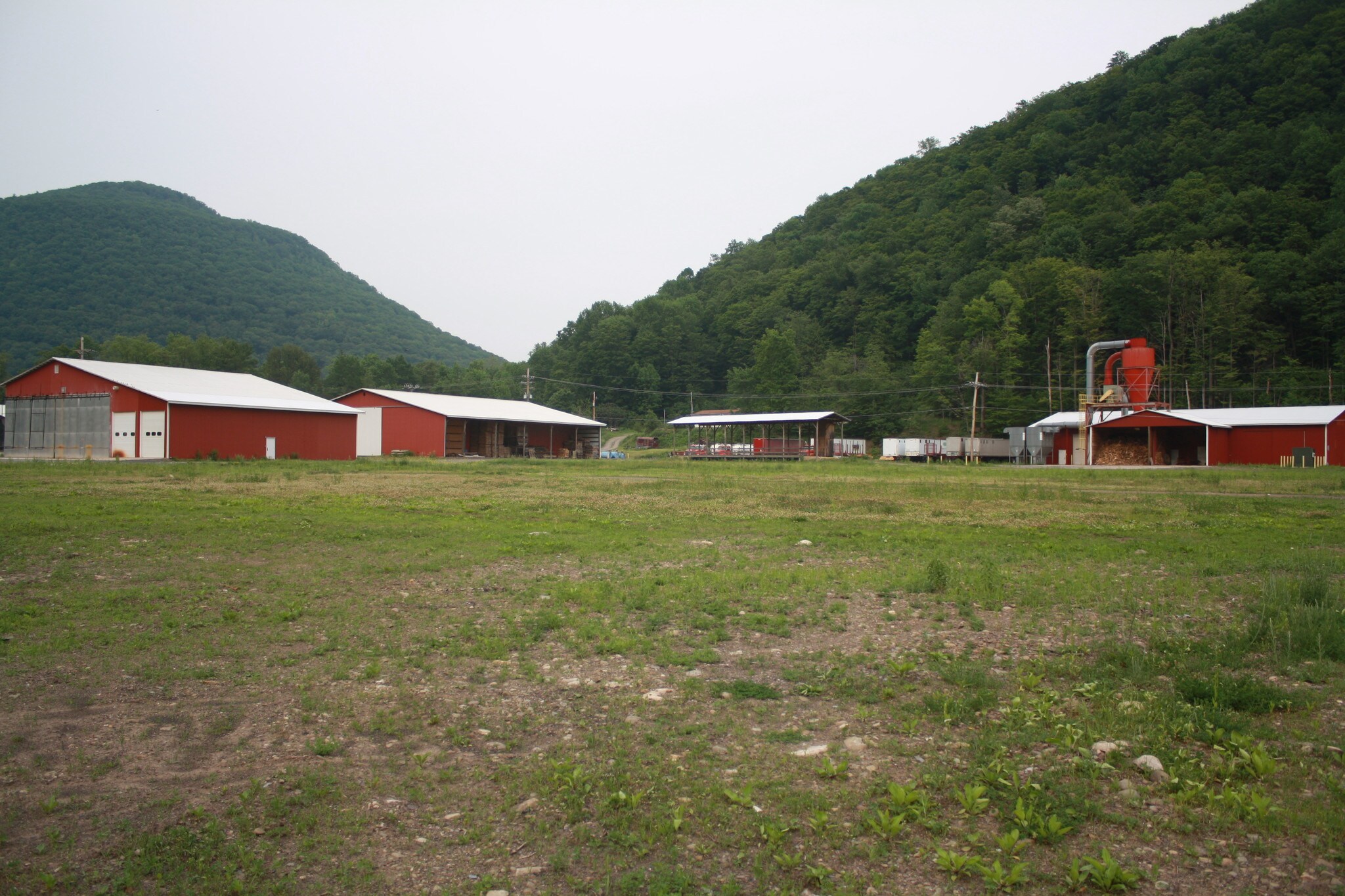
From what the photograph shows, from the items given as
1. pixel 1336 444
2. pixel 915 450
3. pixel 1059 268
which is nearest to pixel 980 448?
pixel 915 450

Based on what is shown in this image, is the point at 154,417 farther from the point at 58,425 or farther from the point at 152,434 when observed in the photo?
the point at 58,425

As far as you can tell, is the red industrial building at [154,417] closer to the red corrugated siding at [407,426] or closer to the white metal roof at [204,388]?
the white metal roof at [204,388]

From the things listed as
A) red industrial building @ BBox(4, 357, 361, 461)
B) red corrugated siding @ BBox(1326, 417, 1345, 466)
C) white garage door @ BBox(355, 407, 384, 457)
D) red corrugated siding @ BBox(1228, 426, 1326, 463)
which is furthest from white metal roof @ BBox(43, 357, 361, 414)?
red corrugated siding @ BBox(1326, 417, 1345, 466)

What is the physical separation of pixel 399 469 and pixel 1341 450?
172ft

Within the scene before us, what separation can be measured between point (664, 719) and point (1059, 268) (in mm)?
95076

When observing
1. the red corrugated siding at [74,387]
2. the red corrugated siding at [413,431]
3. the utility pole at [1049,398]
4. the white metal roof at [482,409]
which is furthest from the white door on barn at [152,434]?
the utility pole at [1049,398]

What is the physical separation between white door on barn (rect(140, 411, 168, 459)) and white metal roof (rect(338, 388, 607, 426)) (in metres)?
17.9

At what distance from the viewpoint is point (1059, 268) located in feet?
282

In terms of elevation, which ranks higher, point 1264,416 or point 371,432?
point 1264,416

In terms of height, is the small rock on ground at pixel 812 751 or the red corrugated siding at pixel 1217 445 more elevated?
the red corrugated siding at pixel 1217 445

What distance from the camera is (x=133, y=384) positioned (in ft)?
131

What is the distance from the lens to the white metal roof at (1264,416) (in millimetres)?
43316

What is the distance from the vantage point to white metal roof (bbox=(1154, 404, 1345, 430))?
43.3 m

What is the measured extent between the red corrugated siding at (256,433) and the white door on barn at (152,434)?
540 millimetres
